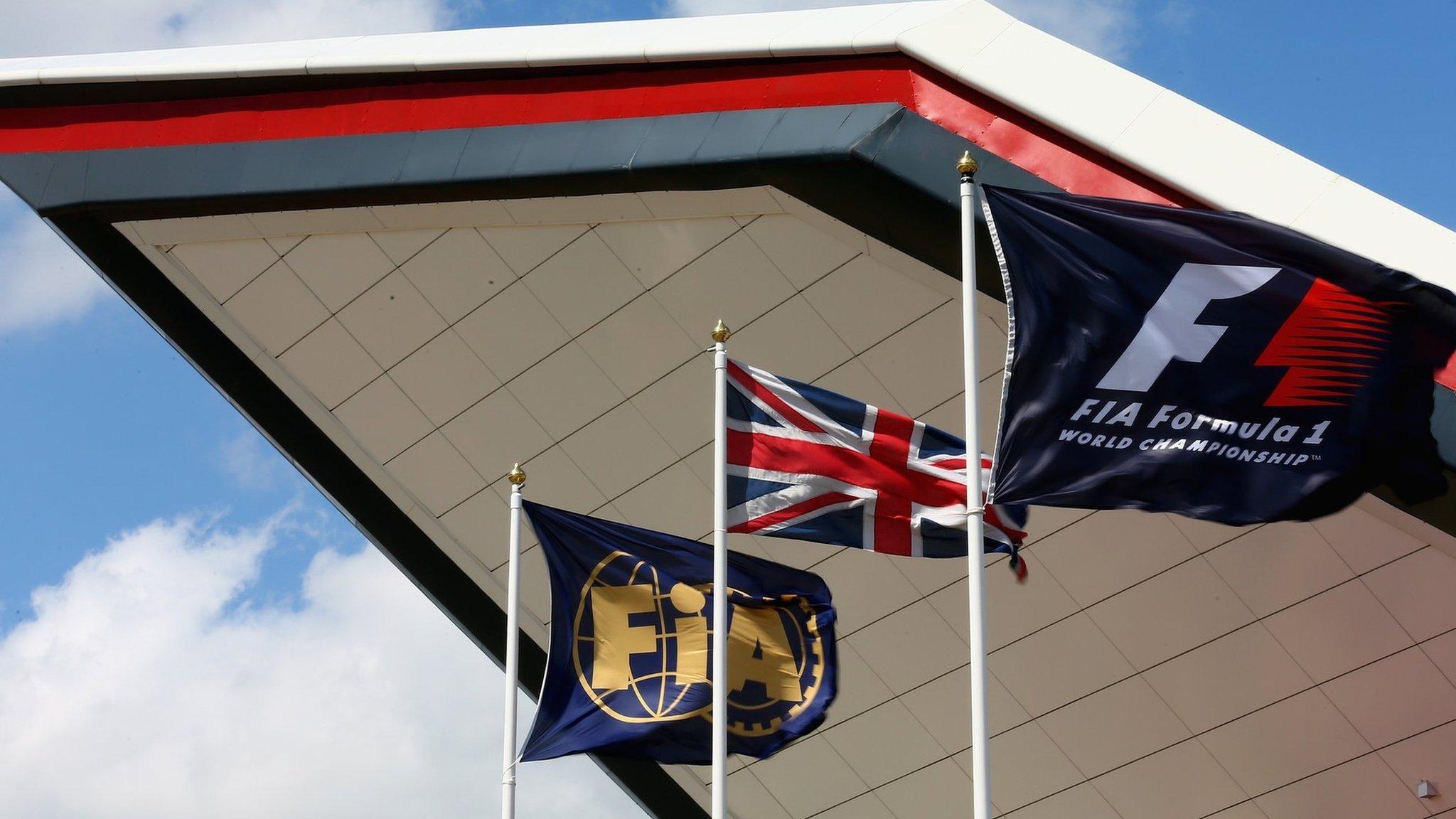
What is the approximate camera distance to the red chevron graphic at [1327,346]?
1063 cm

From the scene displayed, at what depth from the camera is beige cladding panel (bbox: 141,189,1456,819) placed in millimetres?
15734

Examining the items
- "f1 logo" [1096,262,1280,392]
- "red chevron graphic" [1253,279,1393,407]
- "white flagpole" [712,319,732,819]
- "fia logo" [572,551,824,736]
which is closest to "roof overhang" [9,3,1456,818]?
"red chevron graphic" [1253,279,1393,407]

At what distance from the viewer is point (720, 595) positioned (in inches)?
467

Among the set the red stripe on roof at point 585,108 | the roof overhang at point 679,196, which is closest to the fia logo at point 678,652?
the roof overhang at point 679,196

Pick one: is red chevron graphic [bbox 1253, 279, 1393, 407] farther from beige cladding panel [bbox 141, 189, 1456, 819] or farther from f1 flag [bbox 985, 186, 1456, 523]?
beige cladding panel [bbox 141, 189, 1456, 819]

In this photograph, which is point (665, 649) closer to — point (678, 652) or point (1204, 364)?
point (678, 652)

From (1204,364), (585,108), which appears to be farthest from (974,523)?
(585,108)

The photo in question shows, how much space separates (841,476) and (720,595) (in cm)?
114

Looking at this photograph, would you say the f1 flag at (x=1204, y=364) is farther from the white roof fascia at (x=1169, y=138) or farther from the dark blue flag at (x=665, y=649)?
the dark blue flag at (x=665, y=649)

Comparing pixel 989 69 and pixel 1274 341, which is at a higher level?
pixel 989 69

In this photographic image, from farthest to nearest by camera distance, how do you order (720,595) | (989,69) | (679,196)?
(679,196), (989,69), (720,595)

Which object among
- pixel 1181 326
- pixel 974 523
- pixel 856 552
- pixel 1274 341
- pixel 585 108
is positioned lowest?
pixel 974 523

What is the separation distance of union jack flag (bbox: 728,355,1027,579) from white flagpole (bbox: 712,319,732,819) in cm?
13

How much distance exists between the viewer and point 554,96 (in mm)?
15500
